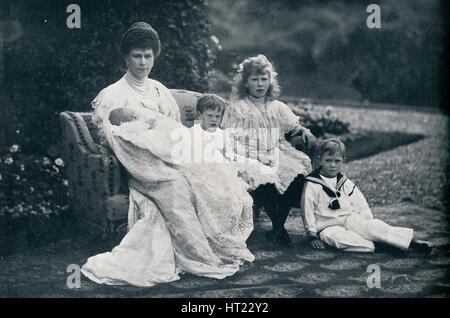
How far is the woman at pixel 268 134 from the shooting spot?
4.21 m

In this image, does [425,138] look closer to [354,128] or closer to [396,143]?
[396,143]

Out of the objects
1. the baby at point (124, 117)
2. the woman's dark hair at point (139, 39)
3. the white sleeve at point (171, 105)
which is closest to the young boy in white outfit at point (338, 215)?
the white sleeve at point (171, 105)

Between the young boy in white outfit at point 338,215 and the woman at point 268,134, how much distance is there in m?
0.13

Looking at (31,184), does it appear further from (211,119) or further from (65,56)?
(211,119)

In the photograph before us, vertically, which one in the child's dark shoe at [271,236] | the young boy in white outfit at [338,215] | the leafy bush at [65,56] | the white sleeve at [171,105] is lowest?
the child's dark shoe at [271,236]

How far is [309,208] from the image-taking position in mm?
4180

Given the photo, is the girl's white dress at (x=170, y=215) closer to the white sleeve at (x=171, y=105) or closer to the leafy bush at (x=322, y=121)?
the white sleeve at (x=171, y=105)

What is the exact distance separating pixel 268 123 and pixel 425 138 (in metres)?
1.62

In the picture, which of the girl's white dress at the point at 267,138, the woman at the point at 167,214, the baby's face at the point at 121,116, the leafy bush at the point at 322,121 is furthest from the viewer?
the leafy bush at the point at 322,121

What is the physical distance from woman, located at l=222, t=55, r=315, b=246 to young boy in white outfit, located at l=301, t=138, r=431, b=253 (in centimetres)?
13

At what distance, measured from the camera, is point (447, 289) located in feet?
12.9

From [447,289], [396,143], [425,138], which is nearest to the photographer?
[447,289]
